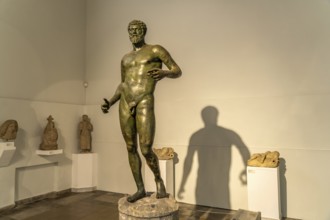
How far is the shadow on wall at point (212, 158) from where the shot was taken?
4.35 metres

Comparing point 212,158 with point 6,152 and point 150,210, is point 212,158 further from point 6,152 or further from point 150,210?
point 6,152

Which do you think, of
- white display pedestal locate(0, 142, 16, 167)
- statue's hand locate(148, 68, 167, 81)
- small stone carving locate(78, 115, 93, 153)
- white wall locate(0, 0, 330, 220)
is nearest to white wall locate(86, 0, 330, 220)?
white wall locate(0, 0, 330, 220)

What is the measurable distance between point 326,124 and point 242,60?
1637mm

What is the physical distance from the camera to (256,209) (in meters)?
3.68

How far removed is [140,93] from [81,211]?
2.77m

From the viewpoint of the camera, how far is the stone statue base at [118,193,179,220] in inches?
85.9

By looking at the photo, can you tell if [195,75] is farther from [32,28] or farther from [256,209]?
[32,28]

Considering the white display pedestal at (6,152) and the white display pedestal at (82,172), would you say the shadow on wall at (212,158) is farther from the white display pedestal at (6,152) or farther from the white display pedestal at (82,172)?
the white display pedestal at (6,152)

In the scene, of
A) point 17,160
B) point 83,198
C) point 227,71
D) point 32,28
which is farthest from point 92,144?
point 227,71

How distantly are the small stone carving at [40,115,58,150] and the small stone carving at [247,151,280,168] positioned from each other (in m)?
3.65

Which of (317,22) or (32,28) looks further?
(32,28)

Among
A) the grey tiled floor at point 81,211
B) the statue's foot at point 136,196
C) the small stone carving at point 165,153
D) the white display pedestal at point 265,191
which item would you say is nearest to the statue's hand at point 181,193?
the grey tiled floor at point 81,211

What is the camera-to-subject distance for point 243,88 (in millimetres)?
4316

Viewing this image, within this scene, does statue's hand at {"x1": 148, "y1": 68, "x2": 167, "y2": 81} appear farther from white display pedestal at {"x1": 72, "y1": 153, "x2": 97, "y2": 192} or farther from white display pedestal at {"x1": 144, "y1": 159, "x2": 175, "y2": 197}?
white display pedestal at {"x1": 72, "y1": 153, "x2": 97, "y2": 192}
